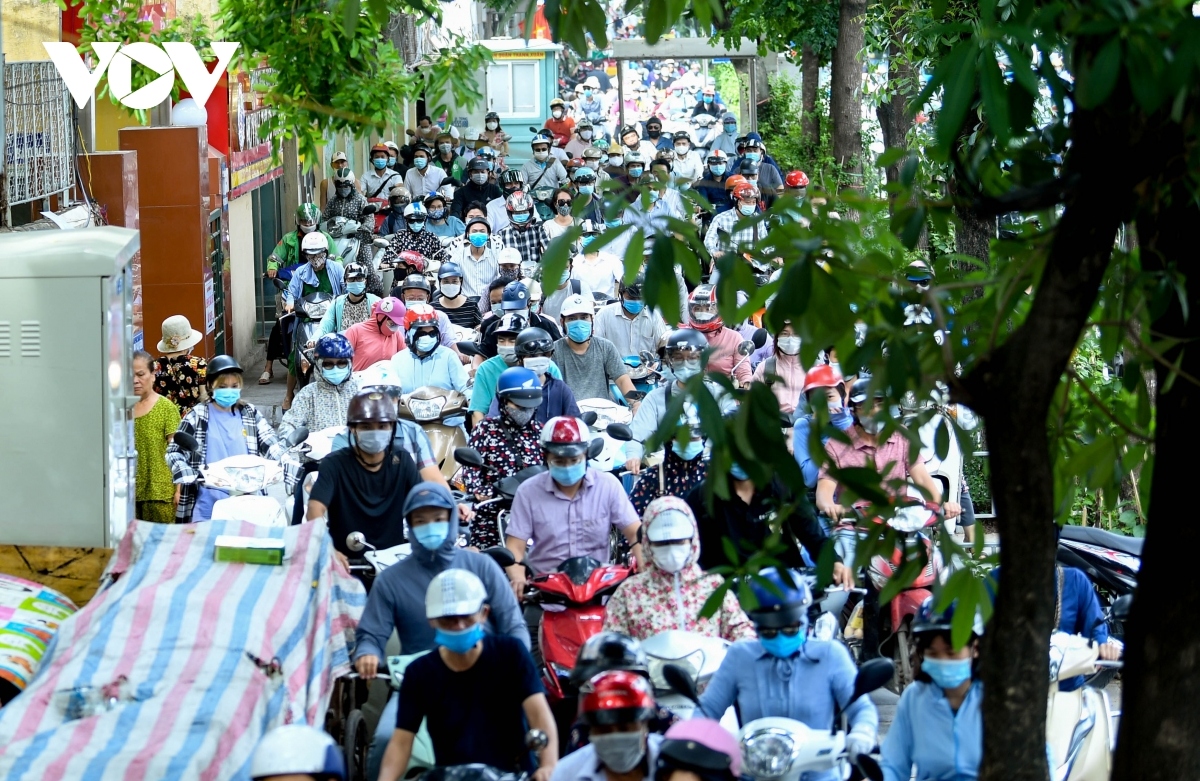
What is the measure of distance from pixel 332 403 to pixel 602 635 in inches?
202

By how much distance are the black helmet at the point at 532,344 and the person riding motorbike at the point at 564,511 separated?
268cm

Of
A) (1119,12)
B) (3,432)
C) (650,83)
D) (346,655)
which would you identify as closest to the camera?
(1119,12)

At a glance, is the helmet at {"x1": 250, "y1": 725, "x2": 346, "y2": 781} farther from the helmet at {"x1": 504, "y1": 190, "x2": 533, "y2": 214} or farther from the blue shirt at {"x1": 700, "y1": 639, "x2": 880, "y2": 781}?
the helmet at {"x1": 504, "y1": 190, "x2": 533, "y2": 214}

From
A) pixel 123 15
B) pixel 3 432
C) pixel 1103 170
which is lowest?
pixel 3 432

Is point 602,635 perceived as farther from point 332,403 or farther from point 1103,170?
point 332,403

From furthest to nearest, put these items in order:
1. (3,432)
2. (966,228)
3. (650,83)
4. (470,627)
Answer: (650,83) < (966,228) < (3,432) < (470,627)

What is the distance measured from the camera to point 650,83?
71.7 meters

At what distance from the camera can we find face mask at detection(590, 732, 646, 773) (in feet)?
19.4

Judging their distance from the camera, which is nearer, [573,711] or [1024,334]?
[1024,334]

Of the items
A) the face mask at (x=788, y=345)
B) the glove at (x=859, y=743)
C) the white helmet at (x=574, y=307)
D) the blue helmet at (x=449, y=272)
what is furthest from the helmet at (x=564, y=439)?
the blue helmet at (x=449, y=272)

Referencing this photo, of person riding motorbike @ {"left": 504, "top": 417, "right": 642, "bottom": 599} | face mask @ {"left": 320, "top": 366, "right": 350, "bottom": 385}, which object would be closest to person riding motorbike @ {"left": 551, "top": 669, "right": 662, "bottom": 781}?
person riding motorbike @ {"left": 504, "top": 417, "right": 642, "bottom": 599}

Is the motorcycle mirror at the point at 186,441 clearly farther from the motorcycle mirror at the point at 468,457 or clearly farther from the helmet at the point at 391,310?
the helmet at the point at 391,310

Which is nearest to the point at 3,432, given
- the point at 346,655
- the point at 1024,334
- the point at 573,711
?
the point at 346,655

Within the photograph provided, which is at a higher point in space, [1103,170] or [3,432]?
[1103,170]
